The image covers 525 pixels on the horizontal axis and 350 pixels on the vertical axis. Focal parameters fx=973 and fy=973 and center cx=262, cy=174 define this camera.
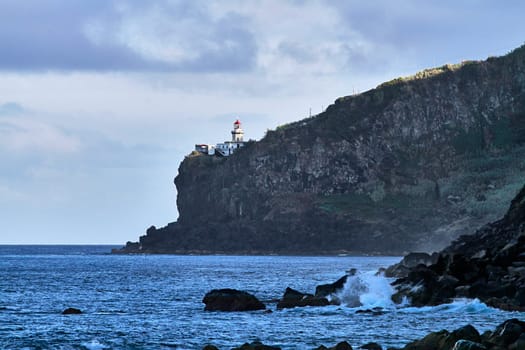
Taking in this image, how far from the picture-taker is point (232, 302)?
69125 millimetres

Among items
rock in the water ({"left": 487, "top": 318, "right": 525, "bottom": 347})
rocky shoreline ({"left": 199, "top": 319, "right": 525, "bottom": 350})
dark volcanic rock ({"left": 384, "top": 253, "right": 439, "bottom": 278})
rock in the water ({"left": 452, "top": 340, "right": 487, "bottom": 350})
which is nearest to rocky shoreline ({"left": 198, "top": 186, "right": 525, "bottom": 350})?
dark volcanic rock ({"left": 384, "top": 253, "right": 439, "bottom": 278})

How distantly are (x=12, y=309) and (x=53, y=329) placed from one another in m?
17.7

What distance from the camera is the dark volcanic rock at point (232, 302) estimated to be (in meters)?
68.6

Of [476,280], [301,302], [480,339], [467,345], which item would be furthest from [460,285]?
[467,345]

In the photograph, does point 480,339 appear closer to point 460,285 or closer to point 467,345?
point 467,345

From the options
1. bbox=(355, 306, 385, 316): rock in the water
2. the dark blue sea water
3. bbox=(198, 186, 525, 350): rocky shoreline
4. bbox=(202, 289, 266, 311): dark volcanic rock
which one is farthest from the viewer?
bbox=(202, 289, 266, 311): dark volcanic rock

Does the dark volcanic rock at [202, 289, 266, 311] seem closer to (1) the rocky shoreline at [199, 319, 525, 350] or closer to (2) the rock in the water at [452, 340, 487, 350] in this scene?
(1) the rocky shoreline at [199, 319, 525, 350]

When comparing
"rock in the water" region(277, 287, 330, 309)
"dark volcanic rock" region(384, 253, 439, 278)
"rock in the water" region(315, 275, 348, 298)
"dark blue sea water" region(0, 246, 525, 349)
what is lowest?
"dark blue sea water" region(0, 246, 525, 349)

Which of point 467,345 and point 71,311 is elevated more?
point 71,311

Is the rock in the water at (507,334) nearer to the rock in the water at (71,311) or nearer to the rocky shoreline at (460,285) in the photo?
the rocky shoreline at (460,285)

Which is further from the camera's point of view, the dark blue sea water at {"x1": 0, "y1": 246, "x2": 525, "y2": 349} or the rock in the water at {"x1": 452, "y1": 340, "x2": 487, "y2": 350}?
the dark blue sea water at {"x1": 0, "y1": 246, "x2": 525, "y2": 349}

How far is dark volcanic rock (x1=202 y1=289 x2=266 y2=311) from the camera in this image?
225 ft

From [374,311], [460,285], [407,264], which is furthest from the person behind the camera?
[407,264]

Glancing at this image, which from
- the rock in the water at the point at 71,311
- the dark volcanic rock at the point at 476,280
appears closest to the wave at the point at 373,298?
the dark volcanic rock at the point at 476,280
